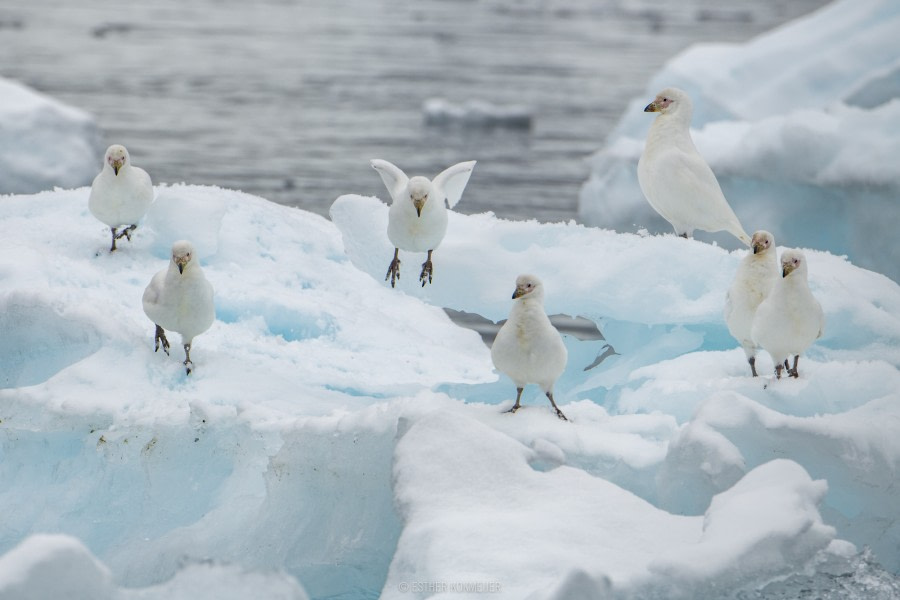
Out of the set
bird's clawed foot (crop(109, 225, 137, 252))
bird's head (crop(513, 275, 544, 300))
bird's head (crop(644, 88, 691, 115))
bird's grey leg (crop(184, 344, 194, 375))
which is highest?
bird's head (crop(644, 88, 691, 115))

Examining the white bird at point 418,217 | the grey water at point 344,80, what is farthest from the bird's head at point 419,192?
the grey water at point 344,80

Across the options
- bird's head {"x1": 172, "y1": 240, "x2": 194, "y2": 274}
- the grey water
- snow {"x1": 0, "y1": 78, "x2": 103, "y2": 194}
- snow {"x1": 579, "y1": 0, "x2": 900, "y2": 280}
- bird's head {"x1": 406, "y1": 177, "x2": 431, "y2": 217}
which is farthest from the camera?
the grey water

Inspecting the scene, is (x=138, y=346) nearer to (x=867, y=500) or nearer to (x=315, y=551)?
(x=315, y=551)

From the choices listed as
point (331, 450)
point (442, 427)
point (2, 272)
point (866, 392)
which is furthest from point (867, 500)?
point (2, 272)

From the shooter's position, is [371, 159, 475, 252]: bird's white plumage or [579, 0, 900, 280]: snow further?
[579, 0, 900, 280]: snow

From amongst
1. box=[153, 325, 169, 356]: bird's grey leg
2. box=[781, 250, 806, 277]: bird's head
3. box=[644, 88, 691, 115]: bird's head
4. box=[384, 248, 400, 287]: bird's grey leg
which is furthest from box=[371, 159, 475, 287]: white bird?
box=[781, 250, 806, 277]: bird's head

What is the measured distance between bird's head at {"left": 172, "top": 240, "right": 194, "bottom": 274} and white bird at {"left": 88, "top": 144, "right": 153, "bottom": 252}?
1284mm

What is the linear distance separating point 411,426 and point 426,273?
179 cm

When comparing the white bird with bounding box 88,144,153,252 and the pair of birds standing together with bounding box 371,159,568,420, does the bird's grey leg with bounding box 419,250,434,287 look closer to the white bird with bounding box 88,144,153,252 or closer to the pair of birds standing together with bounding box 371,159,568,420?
the pair of birds standing together with bounding box 371,159,568,420

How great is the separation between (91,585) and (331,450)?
1613 millimetres

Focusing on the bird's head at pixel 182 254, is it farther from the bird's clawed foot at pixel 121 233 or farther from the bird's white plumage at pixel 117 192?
the bird's clawed foot at pixel 121 233

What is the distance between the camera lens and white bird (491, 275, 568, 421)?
17.1 ft

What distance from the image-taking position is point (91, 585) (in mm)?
3756

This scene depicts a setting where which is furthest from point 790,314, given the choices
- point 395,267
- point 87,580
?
point 87,580
